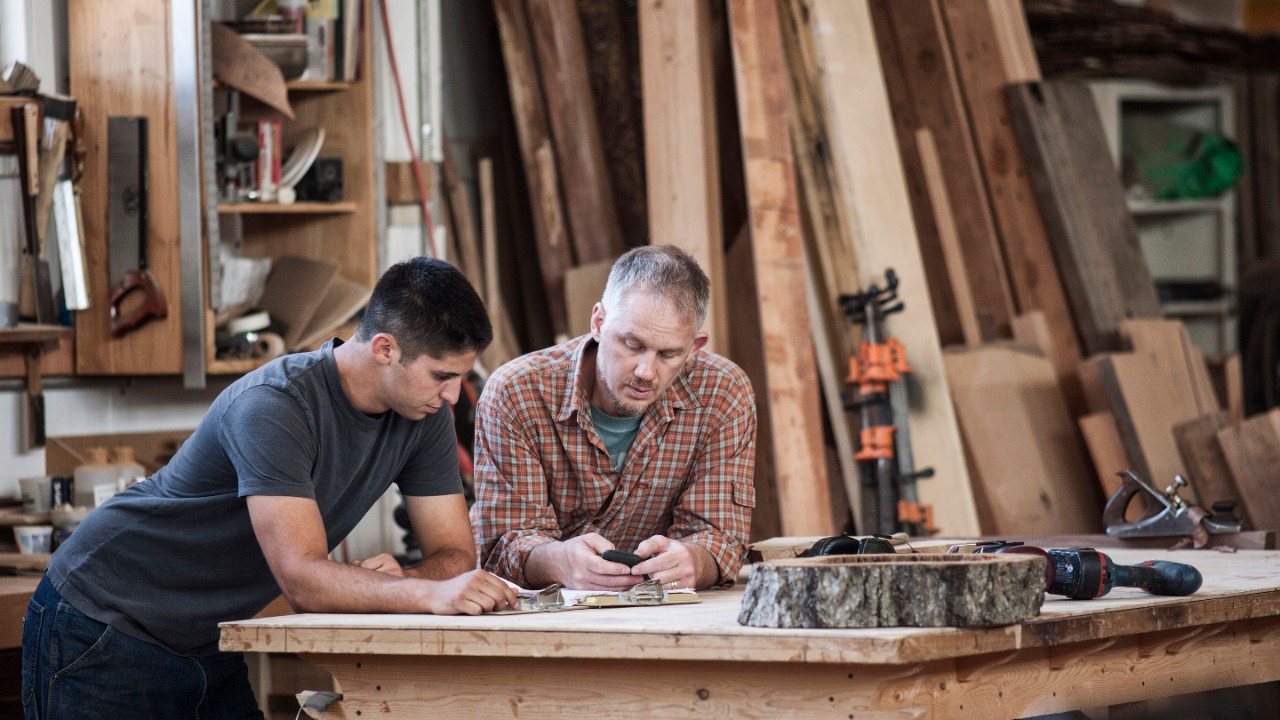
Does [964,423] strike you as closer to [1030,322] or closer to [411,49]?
A: [1030,322]

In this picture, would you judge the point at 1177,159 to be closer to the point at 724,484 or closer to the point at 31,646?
the point at 724,484

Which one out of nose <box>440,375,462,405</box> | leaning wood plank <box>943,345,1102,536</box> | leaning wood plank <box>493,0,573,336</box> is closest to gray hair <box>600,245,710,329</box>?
nose <box>440,375,462,405</box>

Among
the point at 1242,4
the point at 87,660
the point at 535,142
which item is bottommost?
the point at 87,660

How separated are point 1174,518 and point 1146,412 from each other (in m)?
1.56

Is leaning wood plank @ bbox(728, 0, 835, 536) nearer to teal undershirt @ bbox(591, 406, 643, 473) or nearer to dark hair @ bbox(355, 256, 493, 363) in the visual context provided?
teal undershirt @ bbox(591, 406, 643, 473)

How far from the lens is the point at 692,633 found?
6.94ft

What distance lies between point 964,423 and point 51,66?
3346 mm

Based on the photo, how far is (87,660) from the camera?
262cm

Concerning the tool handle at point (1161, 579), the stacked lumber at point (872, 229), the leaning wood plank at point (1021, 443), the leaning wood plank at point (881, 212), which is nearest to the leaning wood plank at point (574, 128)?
the stacked lumber at point (872, 229)

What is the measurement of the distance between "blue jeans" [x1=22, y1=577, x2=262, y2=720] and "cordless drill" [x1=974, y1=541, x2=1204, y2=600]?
5.25 feet

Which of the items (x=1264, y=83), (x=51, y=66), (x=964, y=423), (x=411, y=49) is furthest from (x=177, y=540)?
(x=1264, y=83)

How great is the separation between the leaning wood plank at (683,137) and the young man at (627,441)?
1783mm

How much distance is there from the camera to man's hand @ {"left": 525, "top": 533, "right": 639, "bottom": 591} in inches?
108

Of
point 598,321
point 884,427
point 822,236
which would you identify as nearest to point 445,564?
point 598,321
